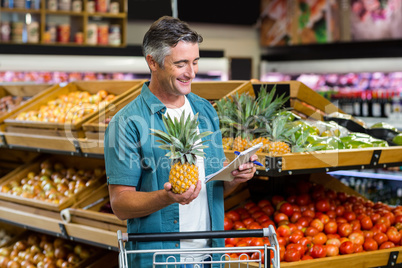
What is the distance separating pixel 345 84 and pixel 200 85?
5.40 metres

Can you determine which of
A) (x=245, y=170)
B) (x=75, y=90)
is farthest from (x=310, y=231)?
(x=75, y=90)

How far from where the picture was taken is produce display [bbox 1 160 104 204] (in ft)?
13.1

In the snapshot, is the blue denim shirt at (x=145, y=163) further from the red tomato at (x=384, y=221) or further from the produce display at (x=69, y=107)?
the produce display at (x=69, y=107)

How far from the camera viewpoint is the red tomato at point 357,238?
2936mm

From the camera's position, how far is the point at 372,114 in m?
6.91

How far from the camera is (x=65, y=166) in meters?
4.65

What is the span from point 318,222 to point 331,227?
8cm

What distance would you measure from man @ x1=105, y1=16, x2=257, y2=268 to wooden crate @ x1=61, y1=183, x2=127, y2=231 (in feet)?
4.28

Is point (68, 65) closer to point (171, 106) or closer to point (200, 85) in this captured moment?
point (200, 85)

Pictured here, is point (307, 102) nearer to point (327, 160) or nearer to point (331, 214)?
point (331, 214)

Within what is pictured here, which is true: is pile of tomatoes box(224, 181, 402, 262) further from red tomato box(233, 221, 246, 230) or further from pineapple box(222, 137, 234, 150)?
pineapple box(222, 137, 234, 150)

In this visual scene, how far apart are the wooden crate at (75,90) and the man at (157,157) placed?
170cm

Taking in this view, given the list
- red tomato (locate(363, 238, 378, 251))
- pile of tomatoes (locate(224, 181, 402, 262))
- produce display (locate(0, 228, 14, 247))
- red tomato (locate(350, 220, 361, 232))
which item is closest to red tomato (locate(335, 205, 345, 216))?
pile of tomatoes (locate(224, 181, 402, 262))

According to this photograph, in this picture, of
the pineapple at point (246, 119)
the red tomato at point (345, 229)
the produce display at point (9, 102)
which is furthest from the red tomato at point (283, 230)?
the produce display at point (9, 102)
